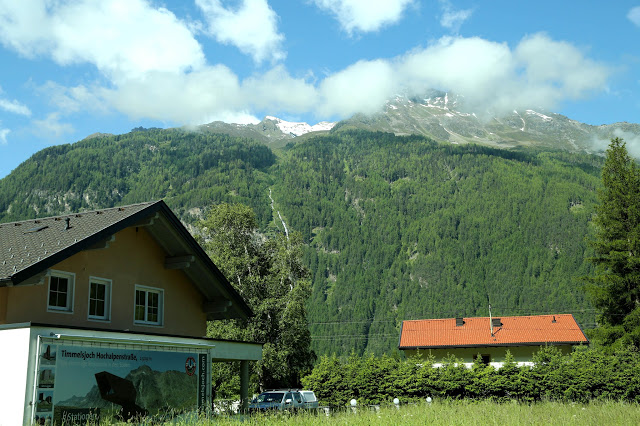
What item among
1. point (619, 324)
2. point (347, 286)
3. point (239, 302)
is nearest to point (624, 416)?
point (239, 302)

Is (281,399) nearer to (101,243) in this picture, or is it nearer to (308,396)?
(308,396)

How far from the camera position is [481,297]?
6437 inches

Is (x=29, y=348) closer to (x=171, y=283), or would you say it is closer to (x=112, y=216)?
(x=112, y=216)

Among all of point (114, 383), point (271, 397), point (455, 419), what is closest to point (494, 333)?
point (271, 397)

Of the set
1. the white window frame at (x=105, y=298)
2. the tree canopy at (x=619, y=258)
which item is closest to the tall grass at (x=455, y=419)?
the white window frame at (x=105, y=298)

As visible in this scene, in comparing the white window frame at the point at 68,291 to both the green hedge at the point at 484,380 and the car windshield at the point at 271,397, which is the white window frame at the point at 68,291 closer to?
the car windshield at the point at 271,397

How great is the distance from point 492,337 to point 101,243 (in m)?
44.5

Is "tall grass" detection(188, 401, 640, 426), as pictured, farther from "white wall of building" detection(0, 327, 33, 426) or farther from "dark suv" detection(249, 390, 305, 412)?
"dark suv" detection(249, 390, 305, 412)

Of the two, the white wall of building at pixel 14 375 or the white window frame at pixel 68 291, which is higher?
the white window frame at pixel 68 291

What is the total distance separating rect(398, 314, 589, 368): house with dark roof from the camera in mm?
51406

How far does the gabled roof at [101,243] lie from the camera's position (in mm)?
13359

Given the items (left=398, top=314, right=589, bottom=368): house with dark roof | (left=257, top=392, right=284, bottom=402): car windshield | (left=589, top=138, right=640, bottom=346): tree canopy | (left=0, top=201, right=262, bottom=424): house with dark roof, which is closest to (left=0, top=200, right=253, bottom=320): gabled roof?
(left=0, top=201, right=262, bottom=424): house with dark roof

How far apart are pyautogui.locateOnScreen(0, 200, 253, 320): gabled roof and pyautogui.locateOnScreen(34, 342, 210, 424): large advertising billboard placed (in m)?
2.11

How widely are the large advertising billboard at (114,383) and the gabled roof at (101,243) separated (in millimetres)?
2110
